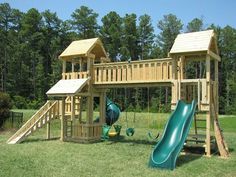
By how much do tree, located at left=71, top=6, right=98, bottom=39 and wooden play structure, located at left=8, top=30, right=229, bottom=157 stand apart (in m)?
45.4

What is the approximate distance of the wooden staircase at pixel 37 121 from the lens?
60.5 ft

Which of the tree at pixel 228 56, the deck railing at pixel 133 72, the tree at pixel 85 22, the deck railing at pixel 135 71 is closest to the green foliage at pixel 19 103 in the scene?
the tree at pixel 85 22

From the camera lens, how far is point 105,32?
6588 cm

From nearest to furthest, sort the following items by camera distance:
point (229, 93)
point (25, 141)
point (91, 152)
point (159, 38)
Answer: point (91, 152) → point (25, 141) → point (229, 93) → point (159, 38)

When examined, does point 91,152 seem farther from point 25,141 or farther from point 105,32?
point 105,32

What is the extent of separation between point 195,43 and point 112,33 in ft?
162

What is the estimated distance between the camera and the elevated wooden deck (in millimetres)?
16531

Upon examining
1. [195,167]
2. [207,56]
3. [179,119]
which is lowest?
[195,167]

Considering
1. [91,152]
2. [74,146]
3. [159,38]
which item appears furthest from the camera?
[159,38]

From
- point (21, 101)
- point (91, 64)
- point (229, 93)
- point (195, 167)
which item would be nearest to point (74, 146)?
point (91, 64)

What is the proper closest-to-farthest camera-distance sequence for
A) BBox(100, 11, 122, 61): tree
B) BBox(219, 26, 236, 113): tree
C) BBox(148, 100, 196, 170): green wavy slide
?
BBox(148, 100, 196, 170): green wavy slide < BBox(219, 26, 236, 113): tree < BBox(100, 11, 122, 61): tree

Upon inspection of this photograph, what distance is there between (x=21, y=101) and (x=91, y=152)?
40.8 m

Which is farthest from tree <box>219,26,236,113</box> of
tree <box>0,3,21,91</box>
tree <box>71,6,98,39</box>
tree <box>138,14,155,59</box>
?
tree <box>0,3,21,91</box>

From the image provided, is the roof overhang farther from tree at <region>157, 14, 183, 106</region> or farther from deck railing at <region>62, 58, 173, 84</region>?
tree at <region>157, 14, 183, 106</region>
